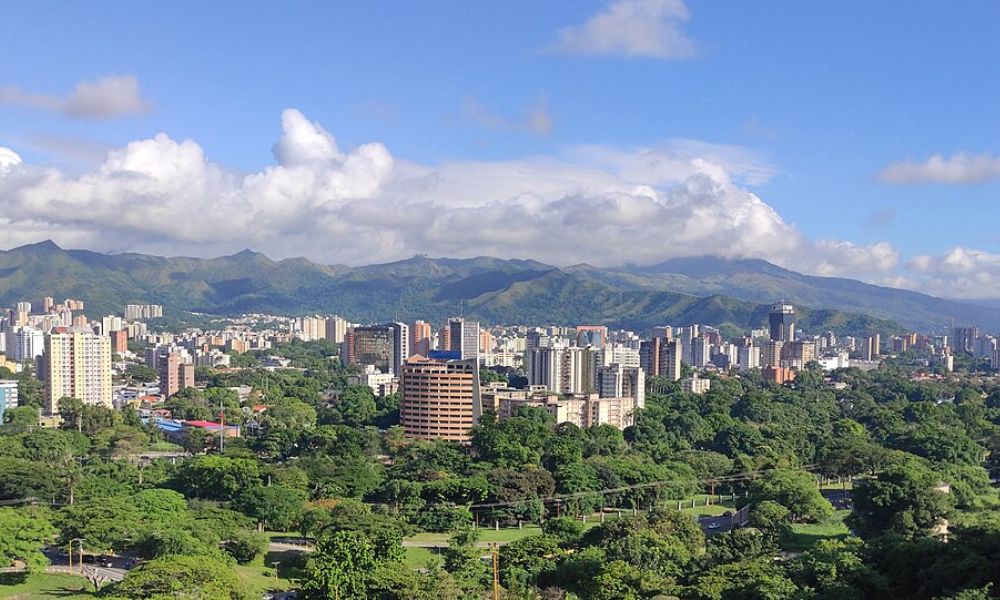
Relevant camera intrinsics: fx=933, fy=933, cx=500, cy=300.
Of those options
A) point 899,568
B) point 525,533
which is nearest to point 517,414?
point 525,533

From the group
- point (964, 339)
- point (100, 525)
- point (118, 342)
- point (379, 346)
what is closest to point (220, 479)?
point (100, 525)

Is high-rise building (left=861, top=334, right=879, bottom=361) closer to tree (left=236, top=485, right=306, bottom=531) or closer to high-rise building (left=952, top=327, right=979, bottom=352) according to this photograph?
high-rise building (left=952, top=327, right=979, bottom=352)

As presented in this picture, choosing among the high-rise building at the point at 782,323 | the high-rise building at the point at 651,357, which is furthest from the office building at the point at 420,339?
the high-rise building at the point at 782,323

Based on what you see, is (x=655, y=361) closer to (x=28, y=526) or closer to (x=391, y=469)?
(x=391, y=469)

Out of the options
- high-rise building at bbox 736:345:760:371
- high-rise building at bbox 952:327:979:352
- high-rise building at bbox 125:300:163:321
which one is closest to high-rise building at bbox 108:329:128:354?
high-rise building at bbox 125:300:163:321

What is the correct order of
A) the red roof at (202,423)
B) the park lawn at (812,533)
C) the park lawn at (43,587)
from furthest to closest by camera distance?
the red roof at (202,423) → the park lawn at (812,533) → the park lawn at (43,587)

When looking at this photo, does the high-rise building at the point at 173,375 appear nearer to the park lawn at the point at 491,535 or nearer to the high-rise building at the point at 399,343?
the high-rise building at the point at 399,343

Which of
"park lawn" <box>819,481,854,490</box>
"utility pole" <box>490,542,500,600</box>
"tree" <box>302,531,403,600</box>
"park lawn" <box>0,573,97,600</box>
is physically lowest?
"park lawn" <box>819,481,854,490</box>
